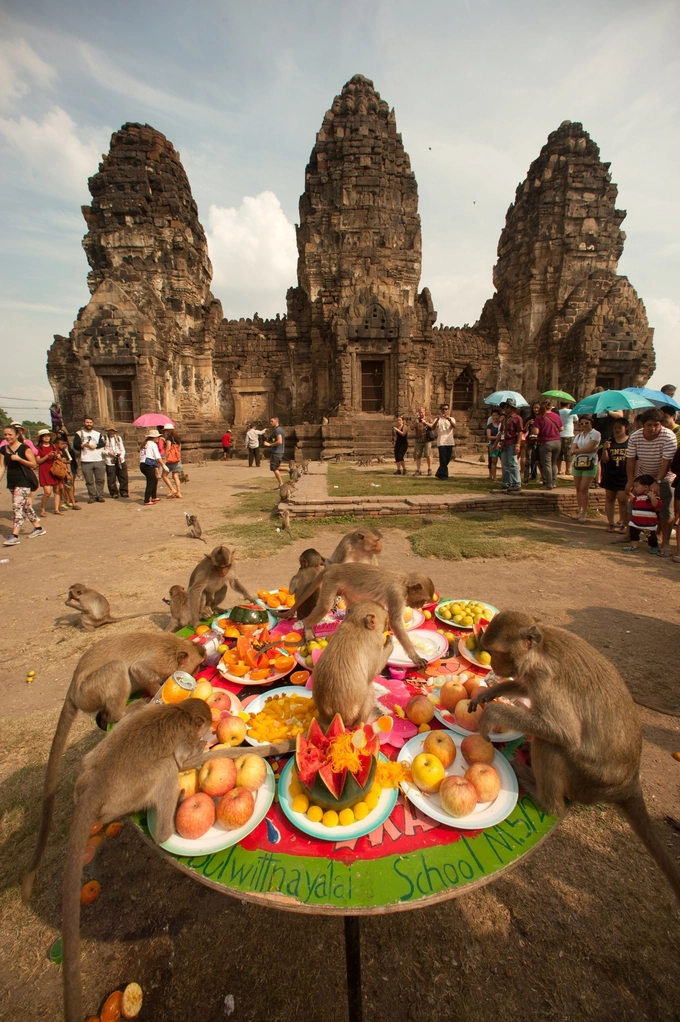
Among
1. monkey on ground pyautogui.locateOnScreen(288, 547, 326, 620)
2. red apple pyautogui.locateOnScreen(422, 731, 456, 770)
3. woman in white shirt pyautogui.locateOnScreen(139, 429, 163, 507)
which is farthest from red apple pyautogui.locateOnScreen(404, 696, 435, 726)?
woman in white shirt pyautogui.locateOnScreen(139, 429, 163, 507)

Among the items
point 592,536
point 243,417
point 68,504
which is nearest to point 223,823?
point 592,536

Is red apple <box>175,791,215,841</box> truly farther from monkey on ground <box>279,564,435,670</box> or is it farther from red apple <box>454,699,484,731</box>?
monkey on ground <box>279,564,435,670</box>

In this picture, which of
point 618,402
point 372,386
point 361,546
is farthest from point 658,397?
point 372,386

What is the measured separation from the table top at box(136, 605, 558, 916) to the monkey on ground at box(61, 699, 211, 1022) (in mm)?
108

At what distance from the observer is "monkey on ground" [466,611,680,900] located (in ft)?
6.25

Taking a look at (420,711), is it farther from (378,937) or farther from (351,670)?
(378,937)

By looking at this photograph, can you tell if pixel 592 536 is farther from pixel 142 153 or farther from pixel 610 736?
pixel 142 153

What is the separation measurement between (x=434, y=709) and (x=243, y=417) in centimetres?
2642

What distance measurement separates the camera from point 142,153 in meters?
26.2

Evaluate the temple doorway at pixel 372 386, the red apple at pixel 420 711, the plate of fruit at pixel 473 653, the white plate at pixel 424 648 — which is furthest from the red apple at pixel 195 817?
the temple doorway at pixel 372 386

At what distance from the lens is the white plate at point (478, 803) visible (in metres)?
1.72

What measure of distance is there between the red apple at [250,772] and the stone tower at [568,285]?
2661cm

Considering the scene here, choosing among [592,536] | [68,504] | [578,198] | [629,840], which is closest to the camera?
[629,840]

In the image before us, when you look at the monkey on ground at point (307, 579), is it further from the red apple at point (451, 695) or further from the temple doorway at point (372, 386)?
the temple doorway at point (372, 386)
